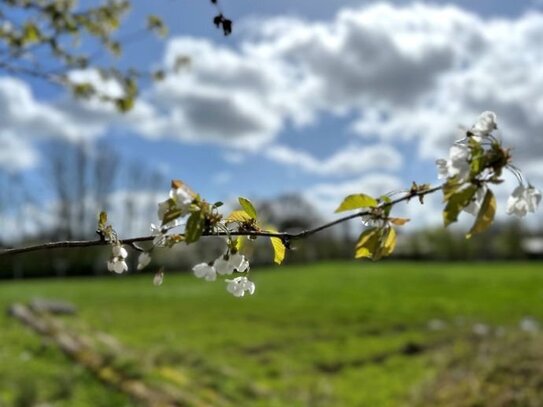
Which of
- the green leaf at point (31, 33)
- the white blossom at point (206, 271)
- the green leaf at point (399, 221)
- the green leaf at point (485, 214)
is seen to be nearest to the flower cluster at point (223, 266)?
the white blossom at point (206, 271)

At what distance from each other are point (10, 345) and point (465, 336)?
25.4ft

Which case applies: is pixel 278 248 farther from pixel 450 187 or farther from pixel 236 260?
pixel 450 187

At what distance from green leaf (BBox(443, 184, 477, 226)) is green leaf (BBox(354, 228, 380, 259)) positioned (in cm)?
11

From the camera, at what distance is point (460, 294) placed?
18391mm

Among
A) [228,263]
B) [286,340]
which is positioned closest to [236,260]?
[228,263]

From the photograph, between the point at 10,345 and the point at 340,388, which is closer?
the point at 340,388

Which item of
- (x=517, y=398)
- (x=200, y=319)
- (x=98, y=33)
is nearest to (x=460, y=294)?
(x=200, y=319)

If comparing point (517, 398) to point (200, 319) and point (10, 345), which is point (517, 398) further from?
point (200, 319)

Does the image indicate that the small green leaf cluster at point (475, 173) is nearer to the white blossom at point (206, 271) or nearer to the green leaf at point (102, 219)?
the white blossom at point (206, 271)

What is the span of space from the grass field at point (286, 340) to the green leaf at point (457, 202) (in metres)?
5.38

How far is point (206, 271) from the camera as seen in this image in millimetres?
898

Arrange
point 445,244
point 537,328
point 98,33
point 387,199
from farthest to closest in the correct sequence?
point 445,244 < point 537,328 < point 98,33 < point 387,199

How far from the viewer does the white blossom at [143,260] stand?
2.82 feet

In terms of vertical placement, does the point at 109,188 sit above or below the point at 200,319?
above
